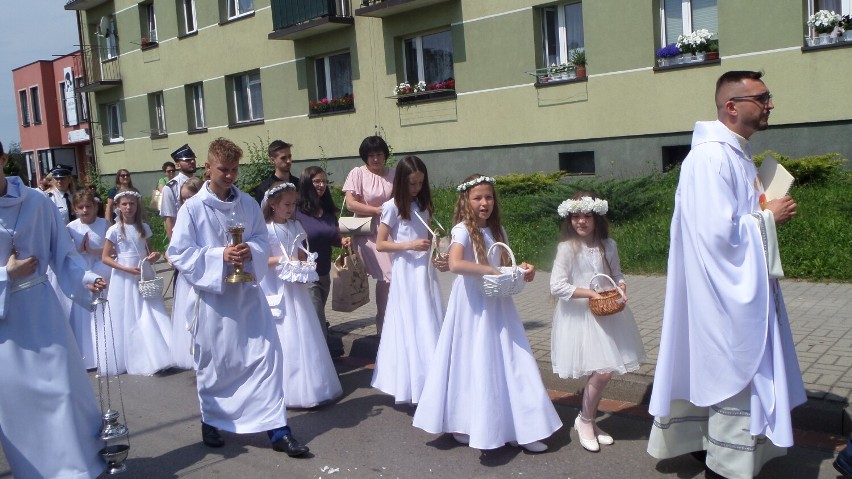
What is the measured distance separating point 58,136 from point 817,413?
44.6 meters

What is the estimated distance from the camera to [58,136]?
43781mm

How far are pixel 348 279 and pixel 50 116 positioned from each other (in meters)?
40.8

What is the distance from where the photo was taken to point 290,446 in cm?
550

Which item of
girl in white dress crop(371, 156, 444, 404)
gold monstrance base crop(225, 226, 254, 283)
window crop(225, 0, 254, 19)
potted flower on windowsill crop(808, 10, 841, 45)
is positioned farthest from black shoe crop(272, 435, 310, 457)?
window crop(225, 0, 254, 19)

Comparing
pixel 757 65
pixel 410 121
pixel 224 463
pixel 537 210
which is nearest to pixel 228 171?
pixel 224 463

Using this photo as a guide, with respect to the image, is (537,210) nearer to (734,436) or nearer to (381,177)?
(381,177)

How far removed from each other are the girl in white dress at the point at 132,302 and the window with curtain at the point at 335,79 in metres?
14.2

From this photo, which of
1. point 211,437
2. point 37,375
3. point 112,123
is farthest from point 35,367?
point 112,123

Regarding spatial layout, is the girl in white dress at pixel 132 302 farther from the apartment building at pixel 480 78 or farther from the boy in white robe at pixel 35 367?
the apartment building at pixel 480 78

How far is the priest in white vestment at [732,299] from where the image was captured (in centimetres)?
427

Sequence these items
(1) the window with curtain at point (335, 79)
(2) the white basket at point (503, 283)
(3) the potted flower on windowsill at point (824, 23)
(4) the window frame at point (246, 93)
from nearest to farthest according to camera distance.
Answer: (2) the white basket at point (503, 283) → (3) the potted flower on windowsill at point (824, 23) → (1) the window with curtain at point (335, 79) → (4) the window frame at point (246, 93)

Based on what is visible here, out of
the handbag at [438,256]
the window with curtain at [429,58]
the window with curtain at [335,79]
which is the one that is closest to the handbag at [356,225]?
the handbag at [438,256]

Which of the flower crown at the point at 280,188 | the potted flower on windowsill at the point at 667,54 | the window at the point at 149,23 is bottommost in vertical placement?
the flower crown at the point at 280,188

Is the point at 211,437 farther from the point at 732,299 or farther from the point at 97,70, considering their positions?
the point at 97,70
